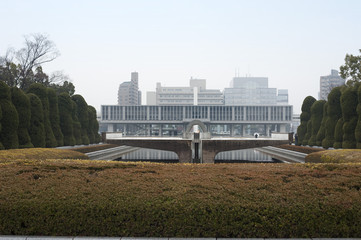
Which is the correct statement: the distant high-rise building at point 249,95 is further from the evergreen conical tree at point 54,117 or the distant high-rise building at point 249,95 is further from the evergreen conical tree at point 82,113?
the evergreen conical tree at point 54,117

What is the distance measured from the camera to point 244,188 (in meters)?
6.32

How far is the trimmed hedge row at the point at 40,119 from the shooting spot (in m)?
19.7

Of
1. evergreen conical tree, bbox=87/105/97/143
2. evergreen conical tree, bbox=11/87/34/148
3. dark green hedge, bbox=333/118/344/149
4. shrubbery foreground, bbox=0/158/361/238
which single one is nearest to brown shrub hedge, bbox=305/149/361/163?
dark green hedge, bbox=333/118/344/149

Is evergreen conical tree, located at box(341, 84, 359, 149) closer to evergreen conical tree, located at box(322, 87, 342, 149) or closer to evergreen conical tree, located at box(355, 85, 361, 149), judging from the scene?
evergreen conical tree, located at box(355, 85, 361, 149)

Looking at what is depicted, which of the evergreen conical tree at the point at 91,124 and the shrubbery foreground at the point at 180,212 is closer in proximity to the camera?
the shrubbery foreground at the point at 180,212

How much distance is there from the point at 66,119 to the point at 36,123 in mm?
6072

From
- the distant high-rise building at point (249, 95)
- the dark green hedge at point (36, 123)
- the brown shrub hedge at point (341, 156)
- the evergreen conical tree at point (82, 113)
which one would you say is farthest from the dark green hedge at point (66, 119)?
the distant high-rise building at point (249, 95)

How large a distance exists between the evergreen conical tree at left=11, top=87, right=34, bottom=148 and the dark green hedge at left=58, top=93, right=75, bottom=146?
7443 millimetres

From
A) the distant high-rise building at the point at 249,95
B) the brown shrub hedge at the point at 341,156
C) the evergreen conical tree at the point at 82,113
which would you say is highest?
the distant high-rise building at the point at 249,95

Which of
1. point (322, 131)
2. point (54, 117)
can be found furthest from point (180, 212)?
point (322, 131)

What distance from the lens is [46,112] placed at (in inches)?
1011

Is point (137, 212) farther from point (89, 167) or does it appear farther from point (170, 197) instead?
point (89, 167)

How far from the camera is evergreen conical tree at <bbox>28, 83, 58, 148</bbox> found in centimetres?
2511

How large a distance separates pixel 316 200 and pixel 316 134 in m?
28.9
